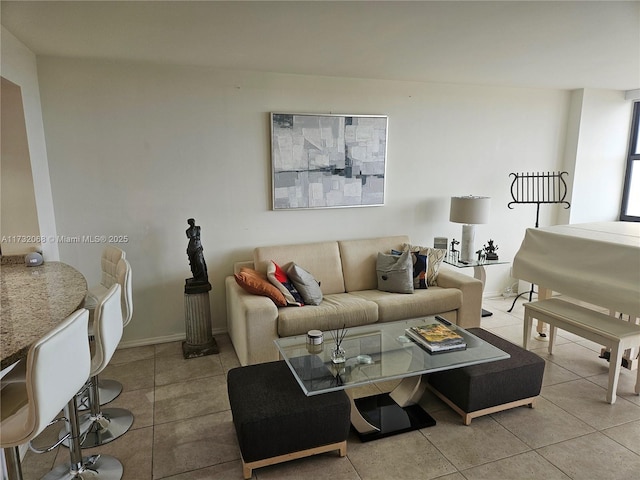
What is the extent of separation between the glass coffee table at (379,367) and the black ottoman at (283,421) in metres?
0.10

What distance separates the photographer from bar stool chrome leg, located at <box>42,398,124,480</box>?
1948 millimetres

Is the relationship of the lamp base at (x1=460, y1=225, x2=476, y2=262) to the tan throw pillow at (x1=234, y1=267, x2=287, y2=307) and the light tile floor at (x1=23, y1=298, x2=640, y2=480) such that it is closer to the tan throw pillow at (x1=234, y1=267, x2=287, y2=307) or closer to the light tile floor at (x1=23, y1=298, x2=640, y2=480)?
the light tile floor at (x1=23, y1=298, x2=640, y2=480)

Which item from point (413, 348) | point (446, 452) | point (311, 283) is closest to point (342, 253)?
point (311, 283)

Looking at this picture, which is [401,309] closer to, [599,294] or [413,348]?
[413,348]

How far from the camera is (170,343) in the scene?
3.75 m

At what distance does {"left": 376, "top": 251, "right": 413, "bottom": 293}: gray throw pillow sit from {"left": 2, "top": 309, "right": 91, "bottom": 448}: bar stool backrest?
8.84 feet

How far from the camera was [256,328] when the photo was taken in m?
3.01

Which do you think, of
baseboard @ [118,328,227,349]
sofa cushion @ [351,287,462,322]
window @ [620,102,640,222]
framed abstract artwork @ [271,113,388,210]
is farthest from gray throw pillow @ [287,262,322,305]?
window @ [620,102,640,222]

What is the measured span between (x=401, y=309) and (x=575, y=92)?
3.52 m

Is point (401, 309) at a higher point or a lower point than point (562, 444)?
higher

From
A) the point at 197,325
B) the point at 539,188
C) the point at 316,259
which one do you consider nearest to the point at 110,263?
the point at 197,325

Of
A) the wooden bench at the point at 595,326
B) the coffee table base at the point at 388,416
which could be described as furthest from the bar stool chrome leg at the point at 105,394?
the wooden bench at the point at 595,326

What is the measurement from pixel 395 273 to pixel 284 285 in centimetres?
107

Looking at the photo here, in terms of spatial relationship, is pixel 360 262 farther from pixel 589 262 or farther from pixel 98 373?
pixel 98 373
